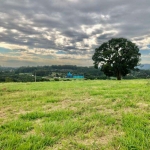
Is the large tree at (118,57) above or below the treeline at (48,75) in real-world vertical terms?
above

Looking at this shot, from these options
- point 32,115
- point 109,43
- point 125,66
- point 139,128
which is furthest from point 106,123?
point 109,43

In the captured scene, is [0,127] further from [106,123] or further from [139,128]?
[139,128]

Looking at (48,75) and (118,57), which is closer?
(118,57)

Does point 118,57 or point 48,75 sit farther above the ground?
point 118,57

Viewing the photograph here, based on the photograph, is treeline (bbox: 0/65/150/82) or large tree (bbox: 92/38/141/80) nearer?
large tree (bbox: 92/38/141/80)

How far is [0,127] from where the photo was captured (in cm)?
363

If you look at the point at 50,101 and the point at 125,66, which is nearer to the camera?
the point at 50,101

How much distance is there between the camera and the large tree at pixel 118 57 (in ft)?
114

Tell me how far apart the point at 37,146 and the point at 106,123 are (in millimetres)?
1842

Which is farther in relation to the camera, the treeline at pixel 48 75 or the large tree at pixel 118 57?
the treeline at pixel 48 75

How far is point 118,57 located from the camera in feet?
116

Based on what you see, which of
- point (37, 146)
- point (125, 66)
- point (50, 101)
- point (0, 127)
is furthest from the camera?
point (125, 66)

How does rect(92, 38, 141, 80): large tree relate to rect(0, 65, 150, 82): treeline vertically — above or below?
above

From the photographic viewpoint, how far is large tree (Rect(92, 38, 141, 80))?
34812mm
